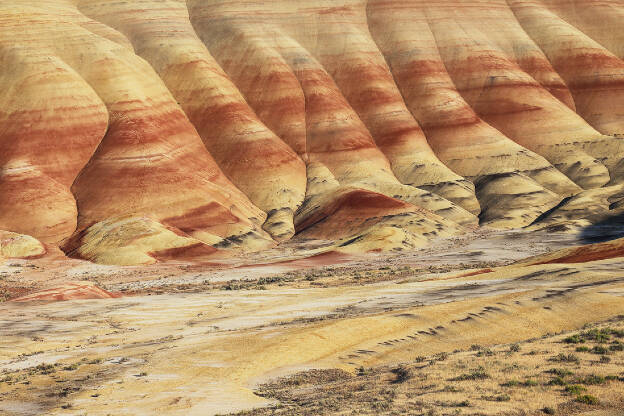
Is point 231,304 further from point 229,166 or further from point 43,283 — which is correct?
point 229,166

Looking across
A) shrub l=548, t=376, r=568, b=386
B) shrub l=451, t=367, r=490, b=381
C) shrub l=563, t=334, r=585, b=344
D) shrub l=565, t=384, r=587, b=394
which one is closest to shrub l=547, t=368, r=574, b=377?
shrub l=548, t=376, r=568, b=386

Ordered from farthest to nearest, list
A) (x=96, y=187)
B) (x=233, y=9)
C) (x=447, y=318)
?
(x=233, y=9), (x=96, y=187), (x=447, y=318)

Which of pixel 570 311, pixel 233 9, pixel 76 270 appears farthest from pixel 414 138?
pixel 570 311

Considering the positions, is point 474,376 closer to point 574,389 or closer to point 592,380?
point 574,389

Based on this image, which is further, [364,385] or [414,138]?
[414,138]

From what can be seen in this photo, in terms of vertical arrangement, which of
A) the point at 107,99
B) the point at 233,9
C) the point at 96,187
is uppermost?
the point at 233,9

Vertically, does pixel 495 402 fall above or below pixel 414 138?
above
